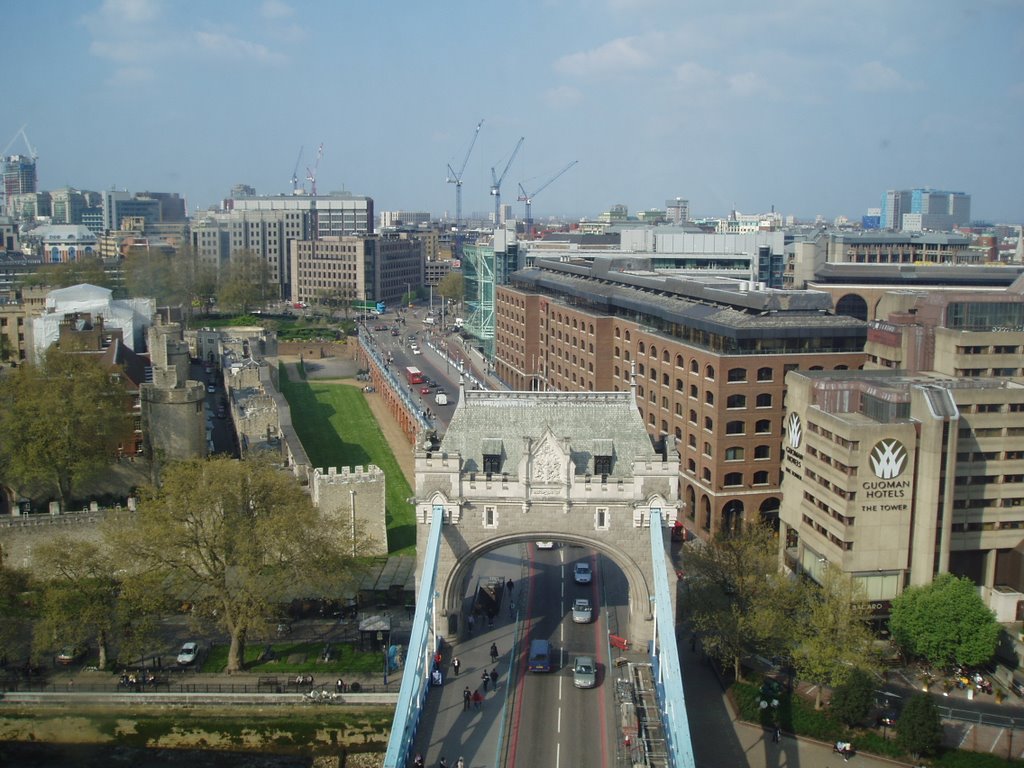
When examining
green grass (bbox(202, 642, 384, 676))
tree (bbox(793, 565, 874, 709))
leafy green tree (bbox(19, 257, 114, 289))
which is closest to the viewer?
tree (bbox(793, 565, 874, 709))

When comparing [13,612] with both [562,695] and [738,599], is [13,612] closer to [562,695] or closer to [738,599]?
[562,695]

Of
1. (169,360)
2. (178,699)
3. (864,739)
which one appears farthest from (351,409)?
(864,739)

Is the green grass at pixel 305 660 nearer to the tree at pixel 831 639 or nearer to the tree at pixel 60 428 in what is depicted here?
the tree at pixel 60 428

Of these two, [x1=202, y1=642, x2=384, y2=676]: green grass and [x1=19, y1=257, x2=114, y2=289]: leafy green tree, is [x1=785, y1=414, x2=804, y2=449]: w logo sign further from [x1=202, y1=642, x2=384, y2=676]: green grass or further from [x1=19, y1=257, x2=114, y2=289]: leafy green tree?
[x1=19, y1=257, x2=114, y2=289]: leafy green tree

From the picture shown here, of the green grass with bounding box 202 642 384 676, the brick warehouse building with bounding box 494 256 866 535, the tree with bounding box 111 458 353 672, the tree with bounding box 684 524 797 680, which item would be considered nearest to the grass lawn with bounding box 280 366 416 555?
the green grass with bounding box 202 642 384 676

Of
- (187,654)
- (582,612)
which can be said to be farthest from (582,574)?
(187,654)

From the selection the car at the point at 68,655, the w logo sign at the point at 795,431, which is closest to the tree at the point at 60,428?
the car at the point at 68,655
